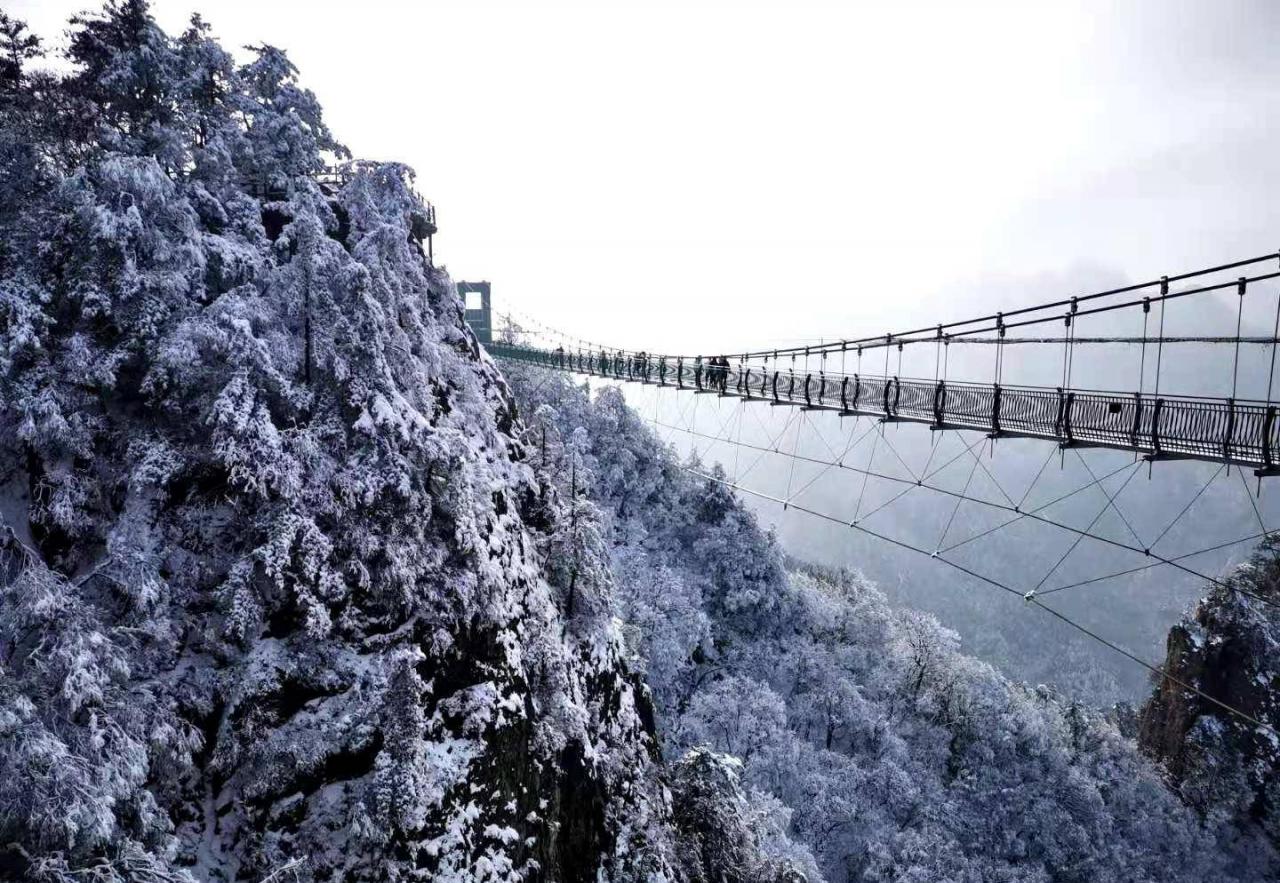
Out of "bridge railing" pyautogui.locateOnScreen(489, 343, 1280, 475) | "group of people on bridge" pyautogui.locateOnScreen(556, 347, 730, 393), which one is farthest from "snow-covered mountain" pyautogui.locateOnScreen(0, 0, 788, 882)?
"group of people on bridge" pyautogui.locateOnScreen(556, 347, 730, 393)

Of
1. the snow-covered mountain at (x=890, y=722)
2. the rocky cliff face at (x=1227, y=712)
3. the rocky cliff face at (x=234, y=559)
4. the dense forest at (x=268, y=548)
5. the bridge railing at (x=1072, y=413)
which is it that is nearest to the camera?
the rocky cliff face at (x=234, y=559)

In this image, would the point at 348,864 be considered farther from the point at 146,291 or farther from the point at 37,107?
the point at 37,107

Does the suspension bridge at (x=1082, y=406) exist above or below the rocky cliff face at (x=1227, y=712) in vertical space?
above

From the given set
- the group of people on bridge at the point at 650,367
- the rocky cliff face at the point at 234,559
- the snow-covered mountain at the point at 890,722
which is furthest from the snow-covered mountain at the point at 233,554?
the snow-covered mountain at the point at 890,722

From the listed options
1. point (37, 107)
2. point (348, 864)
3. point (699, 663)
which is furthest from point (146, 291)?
point (699, 663)

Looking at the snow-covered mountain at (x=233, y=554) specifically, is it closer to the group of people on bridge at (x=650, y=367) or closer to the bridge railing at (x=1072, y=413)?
the bridge railing at (x=1072, y=413)

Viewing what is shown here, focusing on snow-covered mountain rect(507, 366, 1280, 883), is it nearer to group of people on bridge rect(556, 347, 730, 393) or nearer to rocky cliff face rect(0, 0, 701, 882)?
group of people on bridge rect(556, 347, 730, 393)
